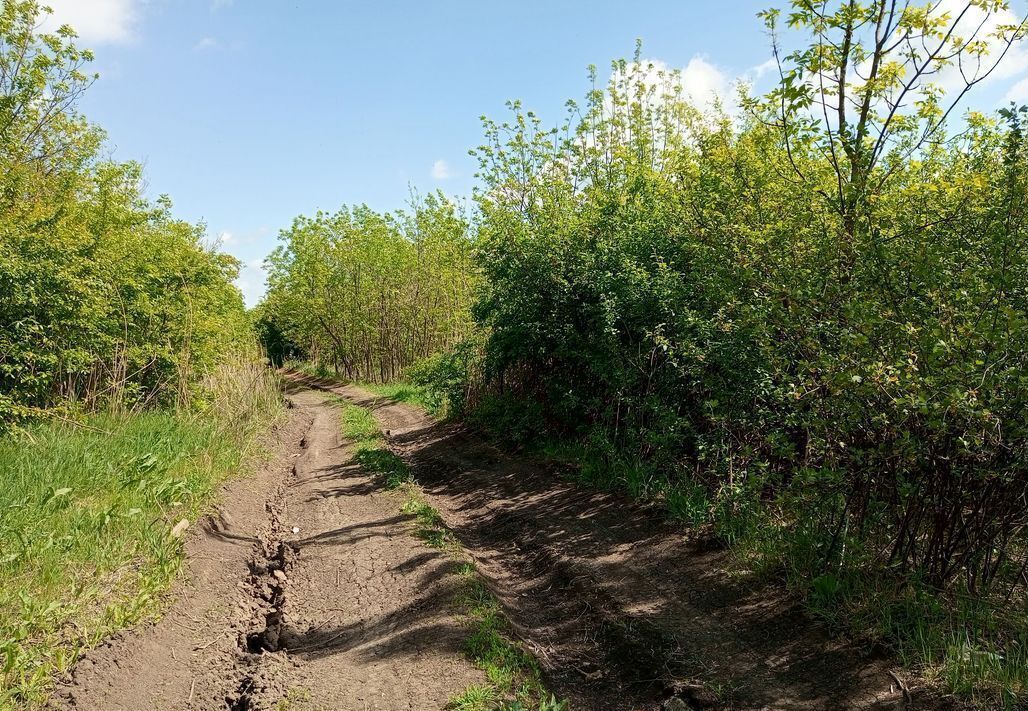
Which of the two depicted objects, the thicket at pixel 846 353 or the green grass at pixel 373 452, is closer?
the thicket at pixel 846 353

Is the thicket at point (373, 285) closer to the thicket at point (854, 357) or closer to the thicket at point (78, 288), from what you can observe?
the thicket at point (78, 288)

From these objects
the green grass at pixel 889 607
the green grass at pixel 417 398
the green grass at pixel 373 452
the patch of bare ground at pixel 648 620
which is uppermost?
the green grass at pixel 417 398

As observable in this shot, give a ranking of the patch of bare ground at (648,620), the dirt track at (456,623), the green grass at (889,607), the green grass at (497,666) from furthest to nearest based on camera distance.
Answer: the dirt track at (456,623)
the patch of bare ground at (648,620)
the green grass at (497,666)
the green grass at (889,607)

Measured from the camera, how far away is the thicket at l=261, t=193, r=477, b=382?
32750 mm

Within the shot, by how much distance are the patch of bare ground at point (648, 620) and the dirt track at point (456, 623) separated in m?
0.02

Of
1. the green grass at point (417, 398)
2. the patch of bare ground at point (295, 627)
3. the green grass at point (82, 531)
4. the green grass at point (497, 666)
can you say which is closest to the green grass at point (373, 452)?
the green grass at point (417, 398)

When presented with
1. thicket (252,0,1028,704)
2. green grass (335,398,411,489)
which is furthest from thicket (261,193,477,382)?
thicket (252,0,1028,704)

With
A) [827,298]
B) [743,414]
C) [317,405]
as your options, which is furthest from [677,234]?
[317,405]

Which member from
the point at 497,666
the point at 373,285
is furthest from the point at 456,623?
the point at 373,285

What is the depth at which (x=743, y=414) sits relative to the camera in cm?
664

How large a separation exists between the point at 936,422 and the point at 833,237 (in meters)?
2.14

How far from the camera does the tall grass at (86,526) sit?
4457 mm

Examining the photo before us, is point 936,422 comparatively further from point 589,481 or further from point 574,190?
point 574,190

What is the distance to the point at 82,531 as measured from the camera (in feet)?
19.5
